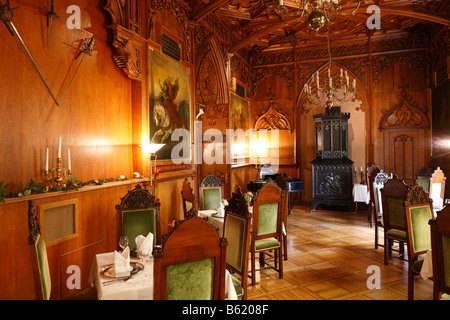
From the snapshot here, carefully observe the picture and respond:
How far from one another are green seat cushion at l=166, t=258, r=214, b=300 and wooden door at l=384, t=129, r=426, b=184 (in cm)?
821

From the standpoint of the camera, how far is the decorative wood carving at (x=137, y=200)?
123 inches

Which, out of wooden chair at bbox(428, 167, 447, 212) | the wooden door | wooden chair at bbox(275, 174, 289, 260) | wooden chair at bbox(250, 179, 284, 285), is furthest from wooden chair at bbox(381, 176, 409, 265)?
Result: the wooden door

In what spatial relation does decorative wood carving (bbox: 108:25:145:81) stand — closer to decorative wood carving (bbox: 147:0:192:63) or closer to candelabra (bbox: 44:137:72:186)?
decorative wood carving (bbox: 147:0:192:63)

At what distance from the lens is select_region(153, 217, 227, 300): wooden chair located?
5.73 feet

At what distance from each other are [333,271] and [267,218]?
4.24ft

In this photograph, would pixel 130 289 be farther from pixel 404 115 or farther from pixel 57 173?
pixel 404 115

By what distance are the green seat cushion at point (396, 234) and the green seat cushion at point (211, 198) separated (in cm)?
263

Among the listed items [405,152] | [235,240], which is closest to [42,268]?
[235,240]

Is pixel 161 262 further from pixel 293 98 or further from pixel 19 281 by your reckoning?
pixel 293 98

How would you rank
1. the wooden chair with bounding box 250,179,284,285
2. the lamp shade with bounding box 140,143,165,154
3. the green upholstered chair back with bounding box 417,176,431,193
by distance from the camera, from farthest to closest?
the green upholstered chair back with bounding box 417,176,431,193 < the lamp shade with bounding box 140,143,165,154 < the wooden chair with bounding box 250,179,284,285

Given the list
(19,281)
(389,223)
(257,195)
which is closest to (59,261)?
(19,281)

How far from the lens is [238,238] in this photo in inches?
109

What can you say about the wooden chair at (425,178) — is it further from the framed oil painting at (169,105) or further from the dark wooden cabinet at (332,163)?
the framed oil painting at (169,105)
